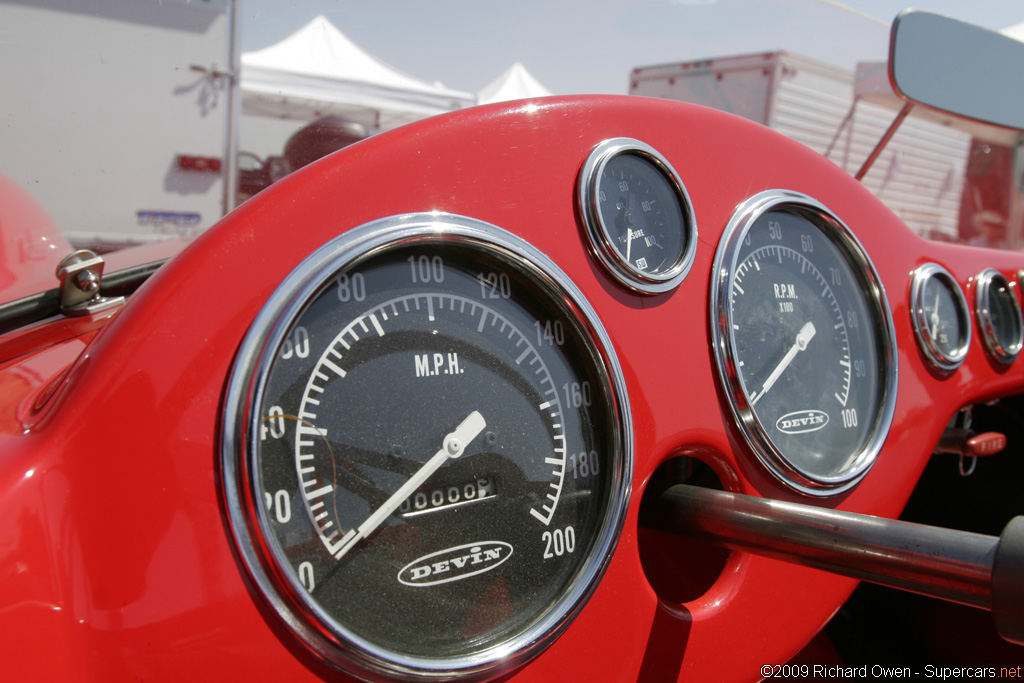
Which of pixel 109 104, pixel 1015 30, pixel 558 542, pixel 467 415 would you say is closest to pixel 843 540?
→ pixel 558 542

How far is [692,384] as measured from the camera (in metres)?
1.30

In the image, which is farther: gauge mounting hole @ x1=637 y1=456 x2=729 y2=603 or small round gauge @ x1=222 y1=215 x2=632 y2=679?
gauge mounting hole @ x1=637 y1=456 x2=729 y2=603

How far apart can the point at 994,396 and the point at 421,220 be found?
1.75 metres

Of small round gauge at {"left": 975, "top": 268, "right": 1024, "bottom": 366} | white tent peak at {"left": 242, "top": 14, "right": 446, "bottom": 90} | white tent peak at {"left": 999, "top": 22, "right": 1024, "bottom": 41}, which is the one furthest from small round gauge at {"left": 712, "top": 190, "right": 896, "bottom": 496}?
white tent peak at {"left": 999, "top": 22, "right": 1024, "bottom": 41}

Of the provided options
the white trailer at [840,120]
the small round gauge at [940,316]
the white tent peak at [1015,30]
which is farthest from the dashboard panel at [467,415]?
the white tent peak at [1015,30]

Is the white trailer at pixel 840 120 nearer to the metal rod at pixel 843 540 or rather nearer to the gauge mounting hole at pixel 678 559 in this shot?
the gauge mounting hole at pixel 678 559

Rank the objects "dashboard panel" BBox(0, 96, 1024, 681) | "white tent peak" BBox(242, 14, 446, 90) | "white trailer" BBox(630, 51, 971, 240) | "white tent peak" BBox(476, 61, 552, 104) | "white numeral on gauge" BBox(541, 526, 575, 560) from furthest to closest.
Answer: "white trailer" BBox(630, 51, 971, 240)
"white tent peak" BBox(476, 61, 552, 104)
"white tent peak" BBox(242, 14, 446, 90)
"white numeral on gauge" BBox(541, 526, 575, 560)
"dashboard panel" BBox(0, 96, 1024, 681)

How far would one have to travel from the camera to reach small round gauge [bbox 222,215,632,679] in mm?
912

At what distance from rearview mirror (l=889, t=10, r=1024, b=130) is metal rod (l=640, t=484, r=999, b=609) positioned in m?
1.37

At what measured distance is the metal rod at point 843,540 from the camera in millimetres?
938

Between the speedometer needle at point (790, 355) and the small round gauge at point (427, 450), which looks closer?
the small round gauge at point (427, 450)

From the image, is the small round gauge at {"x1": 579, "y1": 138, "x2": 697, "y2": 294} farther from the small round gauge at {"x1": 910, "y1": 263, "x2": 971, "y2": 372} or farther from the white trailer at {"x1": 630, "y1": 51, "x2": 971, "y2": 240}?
the white trailer at {"x1": 630, "y1": 51, "x2": 971, "y2": 240}

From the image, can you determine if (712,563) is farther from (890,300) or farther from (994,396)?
(994,396)

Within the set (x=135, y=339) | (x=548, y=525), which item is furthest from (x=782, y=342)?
(x=135, y=339)
